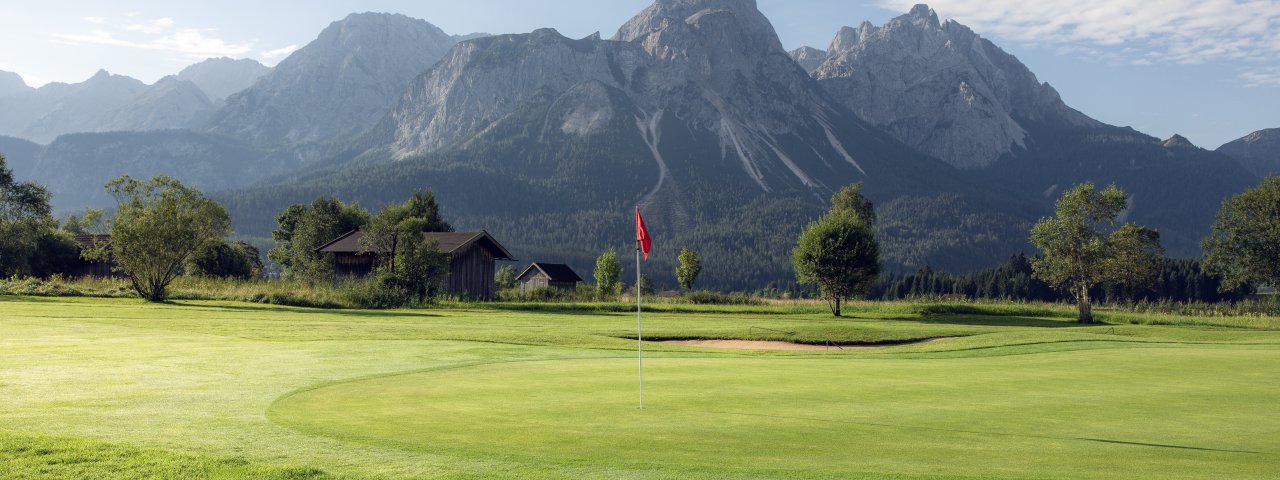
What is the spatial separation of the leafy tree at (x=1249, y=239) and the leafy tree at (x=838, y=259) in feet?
96.2

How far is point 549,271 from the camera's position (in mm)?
96500

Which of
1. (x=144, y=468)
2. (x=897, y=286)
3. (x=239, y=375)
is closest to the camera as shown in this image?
(x=144, y=468)

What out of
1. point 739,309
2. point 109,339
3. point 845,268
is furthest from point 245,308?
point 845,268

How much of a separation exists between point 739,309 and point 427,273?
65.4ft

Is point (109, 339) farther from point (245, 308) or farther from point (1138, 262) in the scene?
point (1138, 262)

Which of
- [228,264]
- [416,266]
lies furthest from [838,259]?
[228,264]

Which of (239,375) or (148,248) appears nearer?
(239,375)

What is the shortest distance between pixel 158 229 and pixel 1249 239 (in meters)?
72.0

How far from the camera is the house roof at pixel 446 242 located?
67875 millimetres

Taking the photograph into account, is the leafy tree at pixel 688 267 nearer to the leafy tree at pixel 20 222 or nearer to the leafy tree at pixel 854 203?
the leafy tree at pixel 854 203

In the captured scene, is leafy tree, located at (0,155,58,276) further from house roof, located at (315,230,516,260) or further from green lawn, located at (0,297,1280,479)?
green lawn, located at (0,297,1280,479)

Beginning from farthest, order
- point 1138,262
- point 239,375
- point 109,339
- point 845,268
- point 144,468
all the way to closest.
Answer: point 1138,262 → point 845,268 → point 109,339 → point 239,375 → point 144,468

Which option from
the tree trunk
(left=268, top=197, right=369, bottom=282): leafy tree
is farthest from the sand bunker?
(left=268, top=197, right=369, bottom=282): leafy tree

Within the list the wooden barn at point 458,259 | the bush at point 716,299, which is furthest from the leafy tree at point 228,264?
the bush at point 716,299
